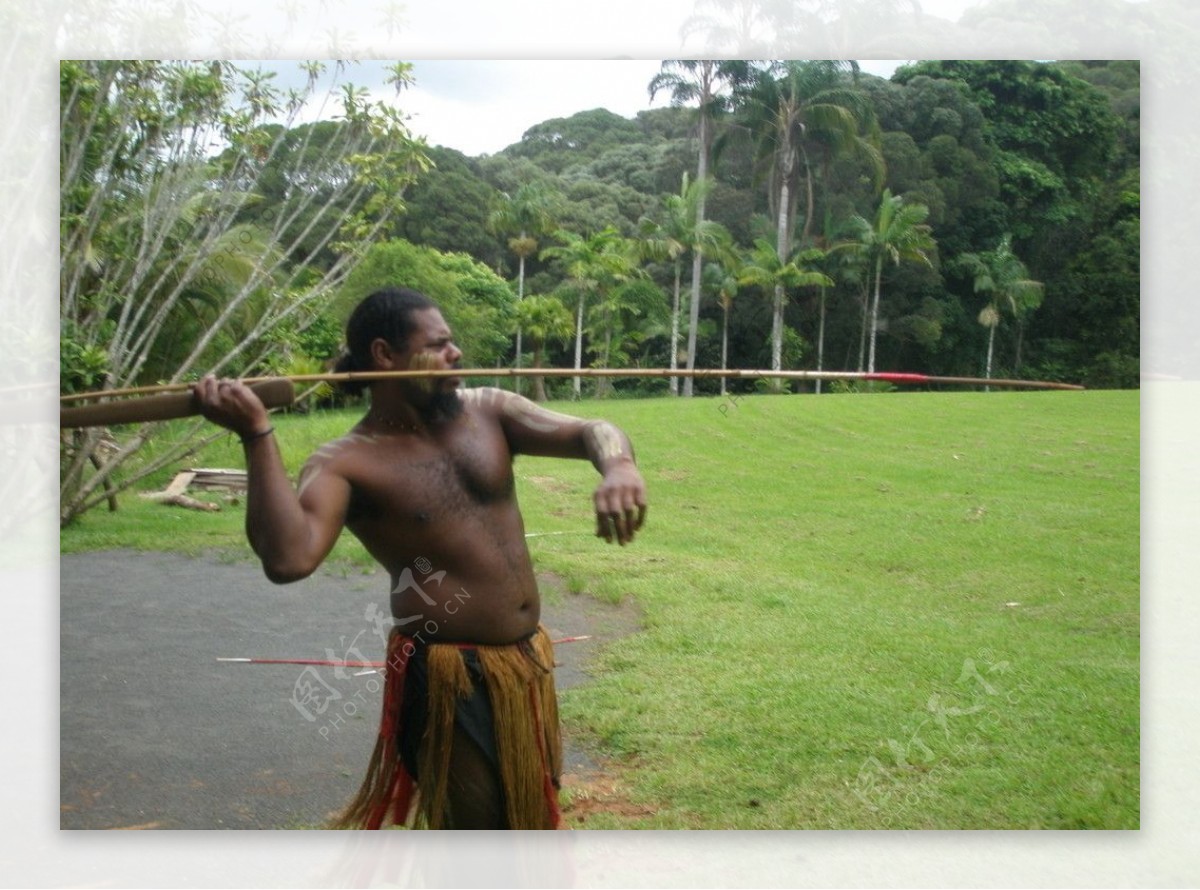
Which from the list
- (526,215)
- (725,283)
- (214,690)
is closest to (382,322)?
(526,215)

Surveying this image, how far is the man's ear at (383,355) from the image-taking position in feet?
7.79

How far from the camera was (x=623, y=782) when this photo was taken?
3.36 metres

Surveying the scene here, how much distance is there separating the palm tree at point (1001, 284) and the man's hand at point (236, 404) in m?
2.28

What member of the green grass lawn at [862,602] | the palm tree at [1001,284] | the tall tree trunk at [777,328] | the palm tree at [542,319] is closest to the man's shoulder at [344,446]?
the green grass lawn at [862,602]

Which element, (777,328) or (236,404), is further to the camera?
(777,328)

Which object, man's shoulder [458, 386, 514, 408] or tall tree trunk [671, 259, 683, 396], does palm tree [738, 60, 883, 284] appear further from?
man's shoulder [458, 386, 514, 408]

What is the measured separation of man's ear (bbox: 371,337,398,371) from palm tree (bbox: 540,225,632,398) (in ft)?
4.14

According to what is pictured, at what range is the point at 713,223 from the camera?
3.61m

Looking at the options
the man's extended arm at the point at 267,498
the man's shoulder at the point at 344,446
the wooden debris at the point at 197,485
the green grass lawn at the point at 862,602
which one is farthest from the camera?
the wooden debris at the point at 197,485

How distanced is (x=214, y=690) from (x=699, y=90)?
2236mm

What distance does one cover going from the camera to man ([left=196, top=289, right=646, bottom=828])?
2281 mm

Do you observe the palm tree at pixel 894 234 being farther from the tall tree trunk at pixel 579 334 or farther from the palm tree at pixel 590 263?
the tall tree trunk at pixel 579 334

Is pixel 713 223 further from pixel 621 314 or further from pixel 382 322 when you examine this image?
pixel 382 322

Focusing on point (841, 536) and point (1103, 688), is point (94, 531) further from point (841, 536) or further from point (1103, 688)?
point (1103, 688)
